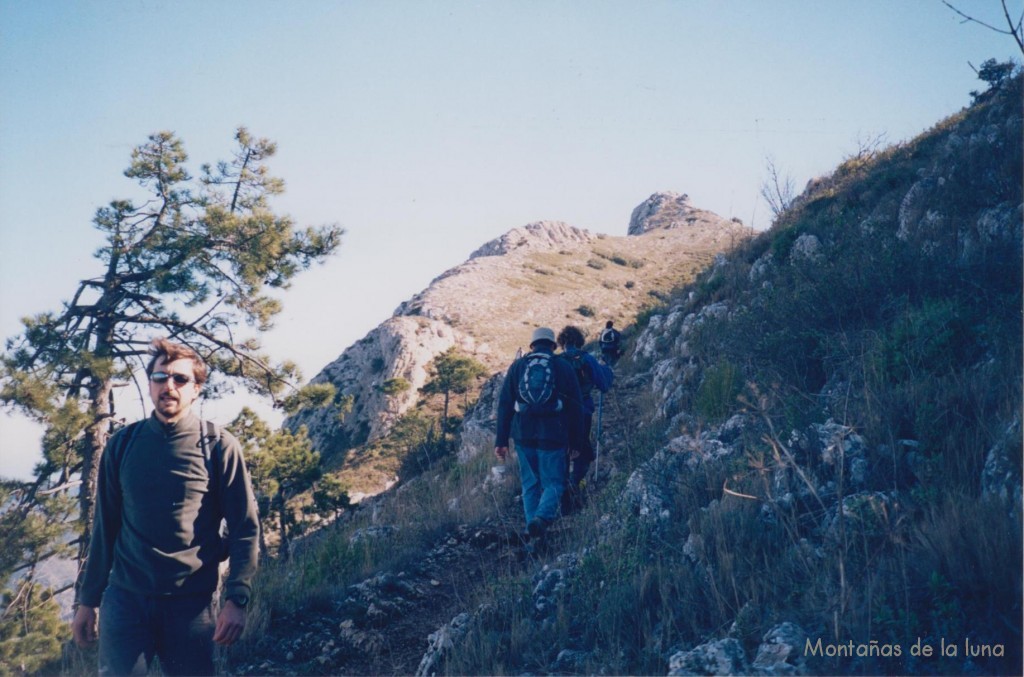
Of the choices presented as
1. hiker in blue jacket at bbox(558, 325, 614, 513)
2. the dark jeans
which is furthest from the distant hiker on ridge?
the dark jeans

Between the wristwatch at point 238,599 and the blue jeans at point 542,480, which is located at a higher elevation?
the wristwatch at point 238,599

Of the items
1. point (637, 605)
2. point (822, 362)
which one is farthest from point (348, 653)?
point (822, 362)

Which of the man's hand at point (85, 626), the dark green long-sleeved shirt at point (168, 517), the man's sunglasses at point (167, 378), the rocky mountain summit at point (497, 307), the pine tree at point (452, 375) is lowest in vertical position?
the man's hand at point (85, 626)

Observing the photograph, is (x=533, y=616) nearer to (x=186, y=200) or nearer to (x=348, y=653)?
(x=348, y=653)

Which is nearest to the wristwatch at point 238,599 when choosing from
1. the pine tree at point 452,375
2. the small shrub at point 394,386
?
the pine tree at point 452,375

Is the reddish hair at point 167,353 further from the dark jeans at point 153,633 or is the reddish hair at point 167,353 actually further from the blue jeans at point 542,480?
the blue jeans at point 542,480

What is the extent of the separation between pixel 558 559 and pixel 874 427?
7.67 ft

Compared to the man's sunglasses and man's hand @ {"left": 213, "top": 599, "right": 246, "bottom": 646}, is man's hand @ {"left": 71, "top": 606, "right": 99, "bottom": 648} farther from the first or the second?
the man's sunglasses

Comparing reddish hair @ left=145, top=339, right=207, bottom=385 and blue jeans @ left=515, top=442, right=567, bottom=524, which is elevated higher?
reddish hair @ left=145, top=339, right=207, bottom=385

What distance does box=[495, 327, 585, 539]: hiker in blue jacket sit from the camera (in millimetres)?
5441

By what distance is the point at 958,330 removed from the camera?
15.5 ft

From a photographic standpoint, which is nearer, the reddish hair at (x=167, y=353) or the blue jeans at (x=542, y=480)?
the reddish hair at (x=167, y=353)

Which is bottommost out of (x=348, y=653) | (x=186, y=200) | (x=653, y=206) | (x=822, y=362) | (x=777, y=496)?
(x=348, y=653)

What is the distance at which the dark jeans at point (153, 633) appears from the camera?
8.77 feet
